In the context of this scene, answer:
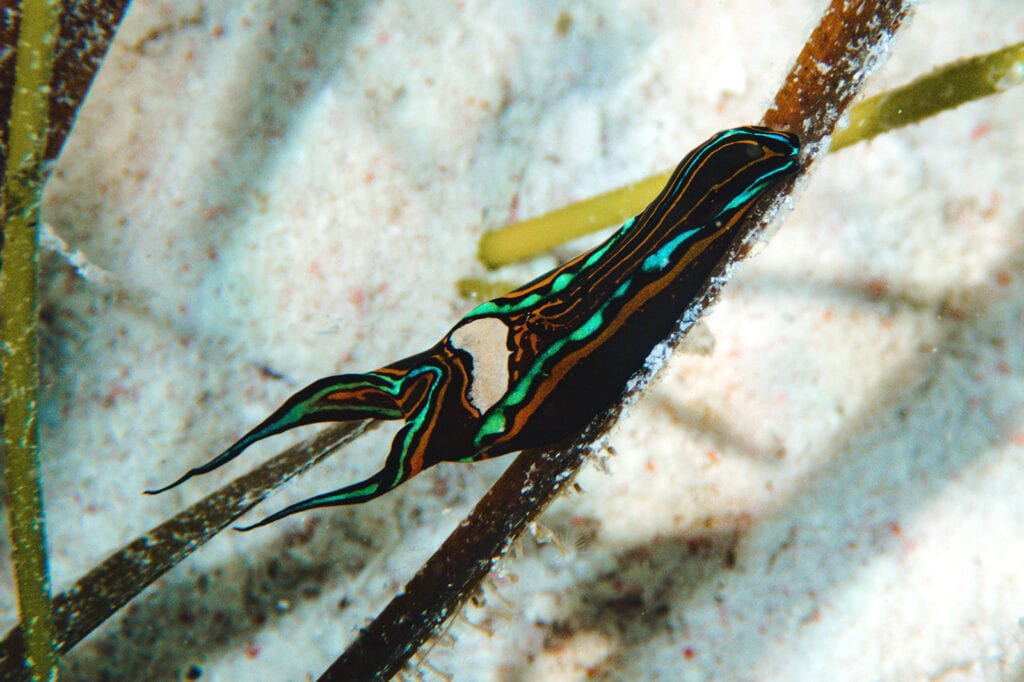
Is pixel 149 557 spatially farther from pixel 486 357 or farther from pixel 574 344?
pixel 574 344

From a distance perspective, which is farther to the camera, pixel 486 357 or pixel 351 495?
pixel 486 357

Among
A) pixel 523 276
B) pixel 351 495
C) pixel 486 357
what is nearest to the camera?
pixel 351 495

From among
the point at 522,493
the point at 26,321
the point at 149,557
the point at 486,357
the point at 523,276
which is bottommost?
the point at 522,493

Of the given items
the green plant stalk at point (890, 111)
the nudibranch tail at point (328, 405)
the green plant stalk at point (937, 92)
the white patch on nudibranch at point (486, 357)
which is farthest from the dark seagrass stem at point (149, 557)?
the green plant stalk at point (937, 92)

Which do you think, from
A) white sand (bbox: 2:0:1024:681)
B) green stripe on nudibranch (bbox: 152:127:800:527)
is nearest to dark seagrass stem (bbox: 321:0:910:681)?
green stripe on nudibranch (bbox: 152:127:800:527)

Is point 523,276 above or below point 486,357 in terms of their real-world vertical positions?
above

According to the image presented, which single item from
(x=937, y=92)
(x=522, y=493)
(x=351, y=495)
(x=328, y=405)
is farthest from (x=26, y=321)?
(x=937, y=92)

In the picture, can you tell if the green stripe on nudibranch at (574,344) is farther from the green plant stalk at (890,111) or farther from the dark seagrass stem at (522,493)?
the green plant stalk at (890,111)

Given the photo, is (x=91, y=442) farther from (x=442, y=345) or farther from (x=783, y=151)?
(x=783, y=151)

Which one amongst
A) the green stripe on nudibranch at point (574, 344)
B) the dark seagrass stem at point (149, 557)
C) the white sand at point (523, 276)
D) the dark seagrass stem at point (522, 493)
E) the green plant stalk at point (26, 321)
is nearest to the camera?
the green plant stalk at point (26, 321)
